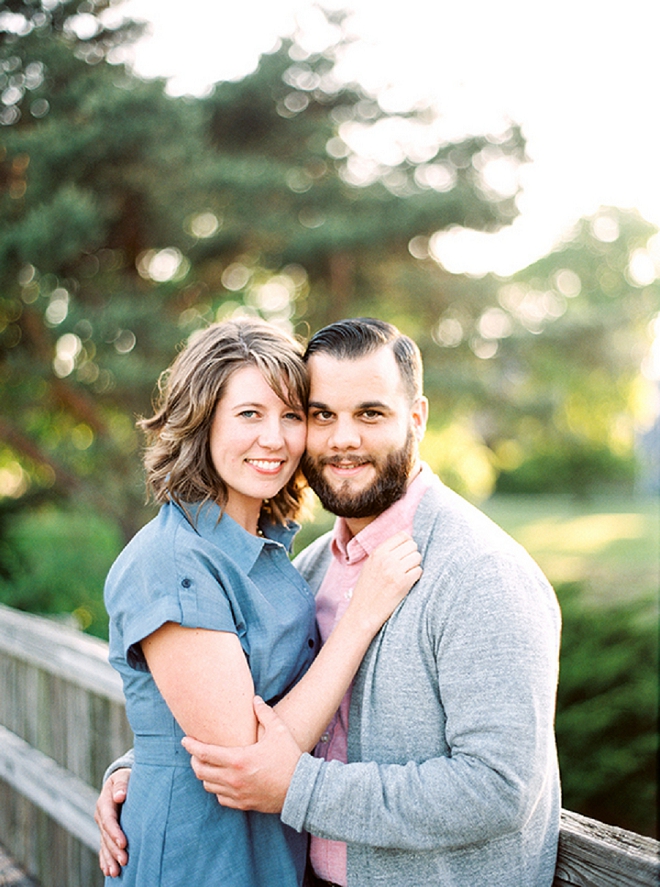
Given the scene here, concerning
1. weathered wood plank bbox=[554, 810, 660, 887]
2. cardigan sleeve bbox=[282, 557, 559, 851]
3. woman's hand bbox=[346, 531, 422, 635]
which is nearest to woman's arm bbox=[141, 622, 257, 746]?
cardigan sleeve bbox=[282, 557, 559, 851]

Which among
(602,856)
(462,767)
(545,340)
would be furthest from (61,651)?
(545,340)

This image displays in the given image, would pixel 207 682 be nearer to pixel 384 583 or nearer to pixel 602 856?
pixel 384 583

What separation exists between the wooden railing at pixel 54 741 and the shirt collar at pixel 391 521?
128cm

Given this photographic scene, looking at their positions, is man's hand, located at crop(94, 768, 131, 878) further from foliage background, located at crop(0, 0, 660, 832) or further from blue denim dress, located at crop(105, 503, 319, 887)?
foliage background, located at crop(0, 0, 660, 832)

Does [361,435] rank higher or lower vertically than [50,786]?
higher

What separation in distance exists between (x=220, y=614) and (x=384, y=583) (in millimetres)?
402

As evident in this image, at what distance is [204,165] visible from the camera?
28.2 ft

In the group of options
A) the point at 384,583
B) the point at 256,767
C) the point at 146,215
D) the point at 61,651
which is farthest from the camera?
the point at 146,215

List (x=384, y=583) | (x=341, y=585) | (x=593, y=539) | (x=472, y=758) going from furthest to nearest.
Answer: (x=593, y=539)
(x=341, y=585)
(x=384, y=583)
(x=472, y=758)

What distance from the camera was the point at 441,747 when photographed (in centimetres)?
177

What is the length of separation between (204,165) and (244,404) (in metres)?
7.15

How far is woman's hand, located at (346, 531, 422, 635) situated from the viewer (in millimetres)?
1894

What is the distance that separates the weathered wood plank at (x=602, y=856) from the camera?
61.8 inches

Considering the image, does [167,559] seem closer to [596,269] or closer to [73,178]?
[73,178]
